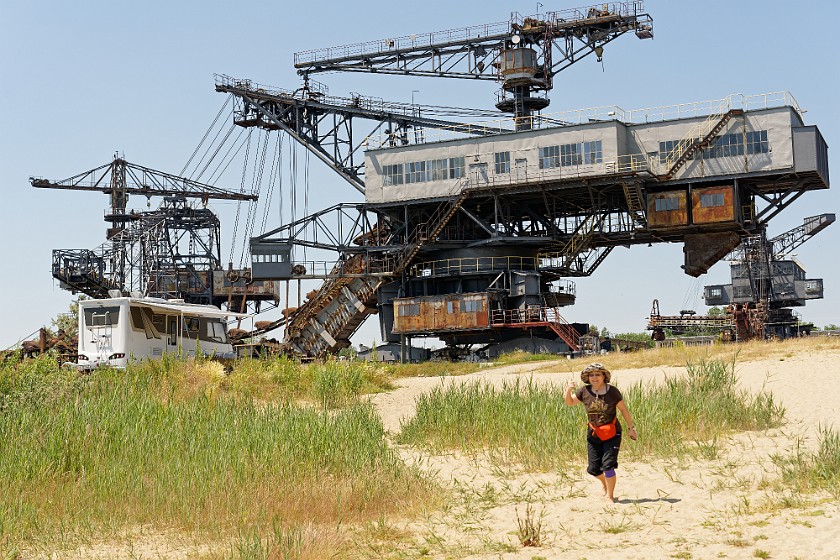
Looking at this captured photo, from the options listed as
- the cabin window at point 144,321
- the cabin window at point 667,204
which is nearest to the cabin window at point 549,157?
the cabin window at point 667,204

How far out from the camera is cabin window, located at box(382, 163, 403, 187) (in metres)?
56.7

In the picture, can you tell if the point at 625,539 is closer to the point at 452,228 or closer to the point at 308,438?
the point at 308,438

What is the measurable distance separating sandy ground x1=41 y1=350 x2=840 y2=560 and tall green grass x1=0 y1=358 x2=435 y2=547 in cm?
77

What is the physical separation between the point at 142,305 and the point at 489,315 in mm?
22828

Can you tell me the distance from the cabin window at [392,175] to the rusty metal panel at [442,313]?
693cm

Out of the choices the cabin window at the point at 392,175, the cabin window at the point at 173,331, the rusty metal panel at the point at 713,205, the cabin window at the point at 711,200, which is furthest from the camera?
the cabin window at the point at 392,175

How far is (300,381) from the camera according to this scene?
1152 inches

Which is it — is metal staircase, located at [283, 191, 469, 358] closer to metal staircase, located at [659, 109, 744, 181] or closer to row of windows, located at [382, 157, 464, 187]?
row of windows, located at [382, 157, 464, 187]

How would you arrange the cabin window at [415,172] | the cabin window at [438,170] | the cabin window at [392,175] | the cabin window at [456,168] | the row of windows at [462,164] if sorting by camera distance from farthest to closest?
the cabin window at [392,175]
the cabin window at [415,172]
the cabin window at [438,170]
the cabin window at [456,168]
the row of windows at [462,164]

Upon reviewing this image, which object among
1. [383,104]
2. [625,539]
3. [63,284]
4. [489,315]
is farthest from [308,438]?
[63,284]

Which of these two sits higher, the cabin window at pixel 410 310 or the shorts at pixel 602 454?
the cabin window at pixel 410 310

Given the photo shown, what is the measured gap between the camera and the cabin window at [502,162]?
5341 cm

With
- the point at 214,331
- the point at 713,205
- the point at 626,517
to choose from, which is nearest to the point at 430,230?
the point at 713,205

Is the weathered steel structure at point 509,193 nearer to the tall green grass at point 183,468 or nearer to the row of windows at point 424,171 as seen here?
the row of windows at point 424,171
